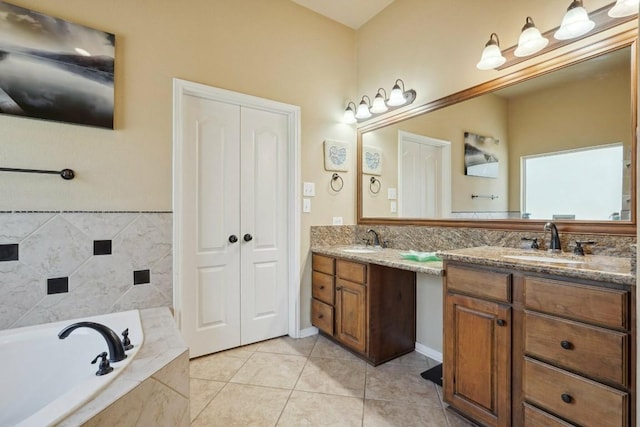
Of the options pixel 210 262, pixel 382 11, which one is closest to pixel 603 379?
pixel 210 262

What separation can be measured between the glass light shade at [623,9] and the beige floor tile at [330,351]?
95.7 inches

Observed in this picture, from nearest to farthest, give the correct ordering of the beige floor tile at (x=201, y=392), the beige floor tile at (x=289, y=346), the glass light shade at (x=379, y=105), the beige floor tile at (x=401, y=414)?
the beige floor tile at (x=401, y=414) < the beige floor tile at (x=201, y=392) < the beige floor tile at (x=289, y=346) < the glass light shade at (x=379, y=105)

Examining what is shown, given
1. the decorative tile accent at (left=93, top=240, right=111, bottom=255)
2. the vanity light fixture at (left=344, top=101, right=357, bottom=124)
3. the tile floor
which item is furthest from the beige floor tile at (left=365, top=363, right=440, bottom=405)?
the vanity light fixture at (left=344, top=101, right=357, bottom=124)

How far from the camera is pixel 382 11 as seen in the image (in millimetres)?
2764

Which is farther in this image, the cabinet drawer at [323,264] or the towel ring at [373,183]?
the towel ring at [373,183]

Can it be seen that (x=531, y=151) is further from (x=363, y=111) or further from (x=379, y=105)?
(x=363, y=111)

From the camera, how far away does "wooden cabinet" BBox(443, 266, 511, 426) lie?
4.57 ft

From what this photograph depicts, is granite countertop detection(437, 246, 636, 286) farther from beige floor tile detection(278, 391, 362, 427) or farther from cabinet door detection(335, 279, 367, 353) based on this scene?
beige floor tile detection(278, 391, 362, 427)

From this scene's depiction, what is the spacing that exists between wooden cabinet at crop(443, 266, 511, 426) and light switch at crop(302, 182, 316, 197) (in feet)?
4.73

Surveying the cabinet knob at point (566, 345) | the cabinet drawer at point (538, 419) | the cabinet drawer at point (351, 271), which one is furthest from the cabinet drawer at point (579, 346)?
the cabinet drawer at point (351, 271)

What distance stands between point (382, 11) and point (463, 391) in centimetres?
297

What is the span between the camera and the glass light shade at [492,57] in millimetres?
1812

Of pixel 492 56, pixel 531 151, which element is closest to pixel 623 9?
pixel 492 56

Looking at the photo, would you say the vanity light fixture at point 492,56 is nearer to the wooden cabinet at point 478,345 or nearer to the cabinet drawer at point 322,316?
the wooden cabinet at point 478,345
